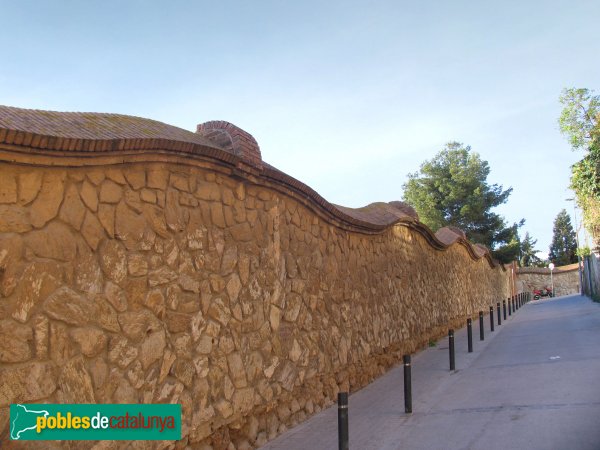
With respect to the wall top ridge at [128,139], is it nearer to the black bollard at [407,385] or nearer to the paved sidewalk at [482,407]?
the black bollard at [407,385]

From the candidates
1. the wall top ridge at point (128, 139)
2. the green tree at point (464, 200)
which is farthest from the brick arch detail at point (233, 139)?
the green tree at point (464, 200)

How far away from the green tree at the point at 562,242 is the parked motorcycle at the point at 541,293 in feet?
57.8

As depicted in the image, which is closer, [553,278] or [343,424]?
[343,424]

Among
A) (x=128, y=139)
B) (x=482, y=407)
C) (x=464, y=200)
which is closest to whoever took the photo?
(x=128, y=139)

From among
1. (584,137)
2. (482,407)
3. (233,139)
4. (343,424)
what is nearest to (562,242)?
(584,137)

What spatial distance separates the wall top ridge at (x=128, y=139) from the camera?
13.0ft

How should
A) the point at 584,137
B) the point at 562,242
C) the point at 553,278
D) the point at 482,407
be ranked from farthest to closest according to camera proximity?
the point at 562,242 → the point at 553,278 → the point at 584,137 → the point at 482,407

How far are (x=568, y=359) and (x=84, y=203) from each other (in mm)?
9400

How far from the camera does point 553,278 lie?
58312mm

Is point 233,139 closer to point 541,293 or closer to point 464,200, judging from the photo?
point 464,200

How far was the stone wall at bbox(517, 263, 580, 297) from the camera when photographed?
57344 millimetres

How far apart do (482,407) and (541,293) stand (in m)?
50.5

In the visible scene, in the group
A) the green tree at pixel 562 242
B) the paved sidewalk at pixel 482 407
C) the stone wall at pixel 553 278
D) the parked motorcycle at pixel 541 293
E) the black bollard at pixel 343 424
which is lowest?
the paved sidewalk at pixel 482 407

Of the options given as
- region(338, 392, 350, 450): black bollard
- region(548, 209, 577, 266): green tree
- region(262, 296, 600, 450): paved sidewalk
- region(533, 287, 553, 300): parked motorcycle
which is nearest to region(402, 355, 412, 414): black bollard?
region(262, 296, 600, 450): paved sidewalk
